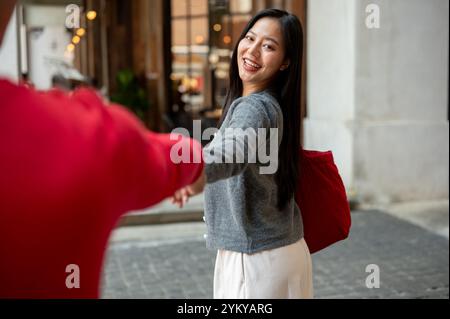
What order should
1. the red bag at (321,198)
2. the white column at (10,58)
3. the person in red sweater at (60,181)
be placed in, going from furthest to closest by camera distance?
the white column at (10,58)
the red bag at (321,198)
the person in red sweater at (60,181)

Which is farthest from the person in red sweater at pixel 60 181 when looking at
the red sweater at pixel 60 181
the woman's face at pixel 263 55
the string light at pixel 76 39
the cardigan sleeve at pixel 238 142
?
the string light at pixel 76 39

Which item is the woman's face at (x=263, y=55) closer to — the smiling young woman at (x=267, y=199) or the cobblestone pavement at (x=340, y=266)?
the smiling young woman at (x=267, y=199)

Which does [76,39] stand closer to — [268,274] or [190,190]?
[268,274]

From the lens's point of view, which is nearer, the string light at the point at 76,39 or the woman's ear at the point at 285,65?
the woman's ear at the point at 285,65

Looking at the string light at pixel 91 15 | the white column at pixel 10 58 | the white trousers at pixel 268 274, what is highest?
the string light at pixel 91 15

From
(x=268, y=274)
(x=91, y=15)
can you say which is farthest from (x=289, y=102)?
(x=91, y=15)

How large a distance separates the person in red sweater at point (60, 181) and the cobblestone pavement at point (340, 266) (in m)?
4.00

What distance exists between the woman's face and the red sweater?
1.01m

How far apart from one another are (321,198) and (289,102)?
1.24 feet

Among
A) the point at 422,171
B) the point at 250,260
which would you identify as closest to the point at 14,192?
the point at 250,260

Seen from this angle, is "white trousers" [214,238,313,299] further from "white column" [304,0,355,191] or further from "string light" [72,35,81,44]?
"string light" [72,35,81,44]

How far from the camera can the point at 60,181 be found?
3.29 ft

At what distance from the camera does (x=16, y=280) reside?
41.6 inches

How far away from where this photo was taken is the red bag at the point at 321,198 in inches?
85.4
